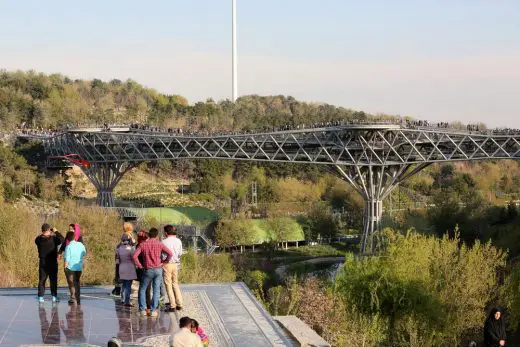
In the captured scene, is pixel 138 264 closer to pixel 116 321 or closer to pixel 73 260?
pixel 116 321

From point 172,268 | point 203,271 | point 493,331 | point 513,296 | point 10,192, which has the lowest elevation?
point 513,296

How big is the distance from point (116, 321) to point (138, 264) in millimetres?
1103

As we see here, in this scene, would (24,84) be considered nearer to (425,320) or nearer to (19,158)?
(19,158)

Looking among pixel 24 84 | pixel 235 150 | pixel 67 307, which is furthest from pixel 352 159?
pixel 24 84

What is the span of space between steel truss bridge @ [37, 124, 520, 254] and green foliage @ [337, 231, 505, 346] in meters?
22.6

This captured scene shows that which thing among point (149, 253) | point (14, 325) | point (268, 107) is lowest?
point (14, 325)

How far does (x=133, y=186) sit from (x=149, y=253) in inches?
3303

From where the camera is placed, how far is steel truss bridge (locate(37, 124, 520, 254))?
2432 inches

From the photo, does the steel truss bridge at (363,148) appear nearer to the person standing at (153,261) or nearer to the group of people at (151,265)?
the group of people at (151,265)

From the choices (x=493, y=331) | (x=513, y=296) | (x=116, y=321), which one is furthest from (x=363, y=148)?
(x=116, y=321)

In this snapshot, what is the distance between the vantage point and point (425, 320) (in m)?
29.2

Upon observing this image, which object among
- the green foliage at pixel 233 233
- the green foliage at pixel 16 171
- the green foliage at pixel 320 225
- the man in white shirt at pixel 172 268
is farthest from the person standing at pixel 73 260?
the green foliage at pixel 16 171

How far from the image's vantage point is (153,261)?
16.0 m

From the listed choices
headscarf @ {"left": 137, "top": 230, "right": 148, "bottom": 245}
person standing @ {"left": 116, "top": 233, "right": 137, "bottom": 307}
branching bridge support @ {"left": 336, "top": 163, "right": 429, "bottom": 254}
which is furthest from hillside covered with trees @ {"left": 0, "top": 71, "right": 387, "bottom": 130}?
headscarf @ {"left": 137, "top": 230, "right": 148, "bottom": 245}
